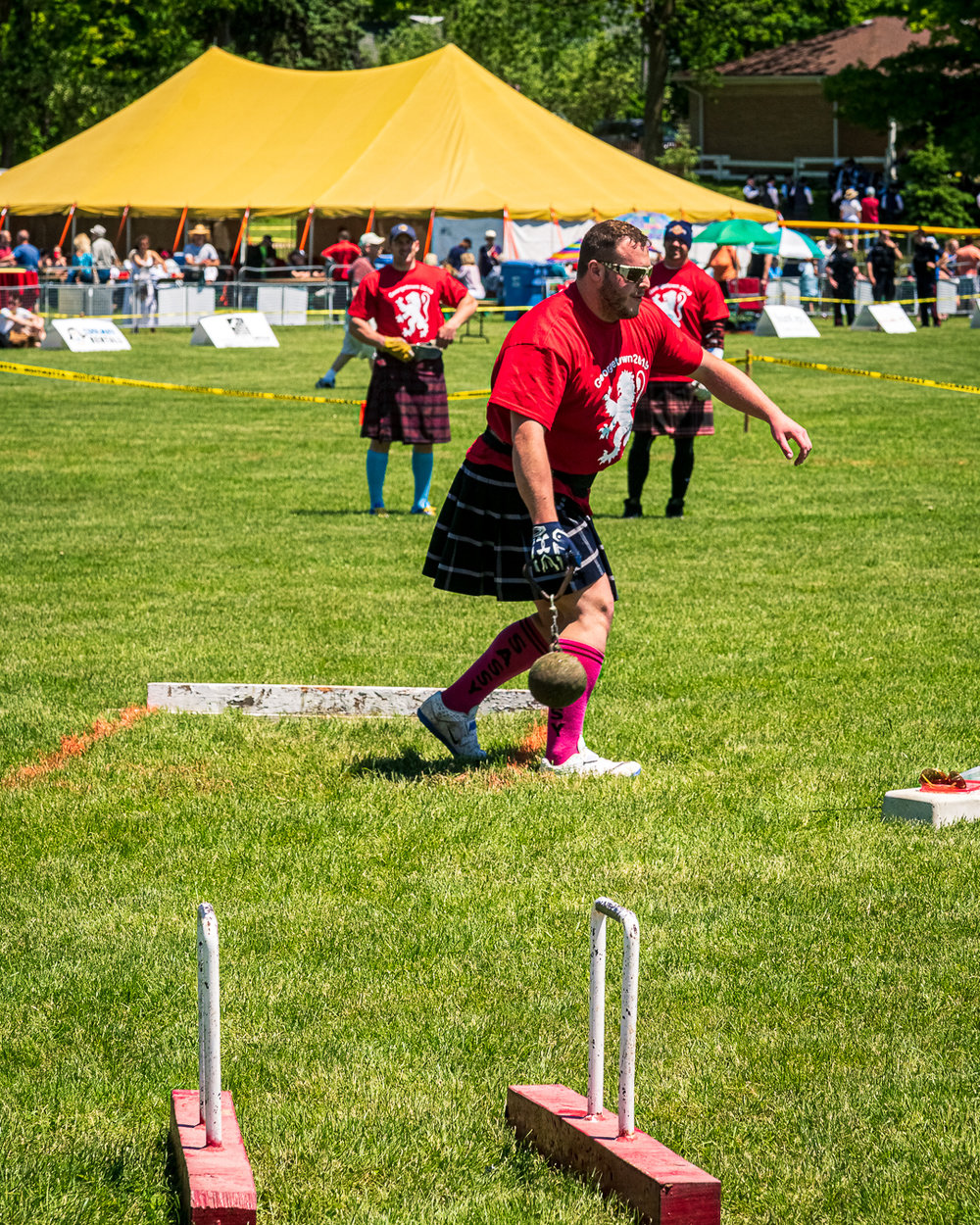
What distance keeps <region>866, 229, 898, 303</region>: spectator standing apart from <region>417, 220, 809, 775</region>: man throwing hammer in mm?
26248

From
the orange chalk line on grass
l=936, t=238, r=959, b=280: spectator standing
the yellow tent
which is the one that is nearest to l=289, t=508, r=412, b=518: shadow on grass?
the orange chalk line on grass

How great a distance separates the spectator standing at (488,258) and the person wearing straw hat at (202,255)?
489 cm

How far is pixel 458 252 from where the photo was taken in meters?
31.1

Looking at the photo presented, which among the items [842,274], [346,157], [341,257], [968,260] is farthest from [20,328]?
[968,260]

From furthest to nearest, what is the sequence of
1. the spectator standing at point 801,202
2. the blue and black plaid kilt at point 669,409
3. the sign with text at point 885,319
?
the spectator standing at point 801,202, the sign with text at point 885,319, the blue and black plaid kilt at point 669,409

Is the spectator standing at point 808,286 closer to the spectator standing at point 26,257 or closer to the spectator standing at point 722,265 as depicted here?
the spectator standing at point 26,257

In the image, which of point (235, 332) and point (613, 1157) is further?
point (235, 332)

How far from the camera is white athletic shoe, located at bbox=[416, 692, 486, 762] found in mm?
5281

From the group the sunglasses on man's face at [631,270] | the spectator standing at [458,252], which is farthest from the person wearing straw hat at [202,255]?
the sunglasses on man's face at [631,270]

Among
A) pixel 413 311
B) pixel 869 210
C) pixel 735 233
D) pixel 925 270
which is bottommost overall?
pixel 413 311

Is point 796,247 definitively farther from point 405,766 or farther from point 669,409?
point 405,766

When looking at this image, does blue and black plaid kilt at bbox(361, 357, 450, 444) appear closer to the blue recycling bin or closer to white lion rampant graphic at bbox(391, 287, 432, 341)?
white lion rampant graphic at bbox(391, 287, 432, 341)

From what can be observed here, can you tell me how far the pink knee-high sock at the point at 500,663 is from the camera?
203 inches

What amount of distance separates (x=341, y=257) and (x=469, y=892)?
86.6 feet
